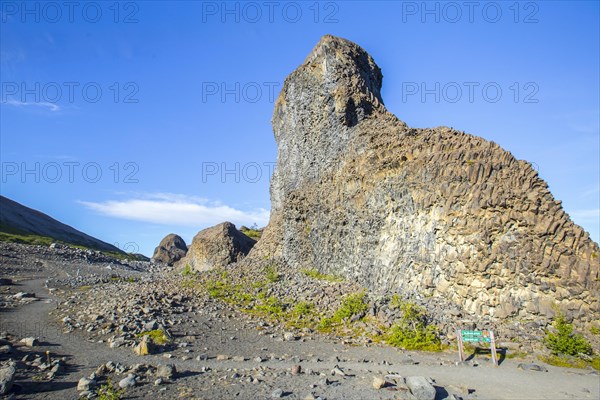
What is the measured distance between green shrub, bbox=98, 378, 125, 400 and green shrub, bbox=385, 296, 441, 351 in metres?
16.1

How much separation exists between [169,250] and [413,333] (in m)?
92.0

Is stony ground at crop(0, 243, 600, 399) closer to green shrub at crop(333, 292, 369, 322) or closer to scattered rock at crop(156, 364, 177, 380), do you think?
scattered rock at crop(156, 364, 177, 380)

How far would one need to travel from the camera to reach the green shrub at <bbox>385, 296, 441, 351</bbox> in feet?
73.6

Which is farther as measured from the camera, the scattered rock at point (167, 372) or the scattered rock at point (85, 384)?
the scattered rock at point (167, 372)

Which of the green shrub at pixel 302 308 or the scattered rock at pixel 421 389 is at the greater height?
the green shrub at pixel 302 308

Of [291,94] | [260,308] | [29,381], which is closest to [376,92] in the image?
[291,94]

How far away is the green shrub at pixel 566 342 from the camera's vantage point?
20.2 m

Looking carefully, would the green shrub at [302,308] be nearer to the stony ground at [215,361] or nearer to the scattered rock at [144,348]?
the stony ground at [215,361]

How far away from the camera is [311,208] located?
142ft

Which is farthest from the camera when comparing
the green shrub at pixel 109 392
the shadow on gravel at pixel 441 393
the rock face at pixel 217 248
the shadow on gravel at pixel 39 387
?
the rock face at pixel 217 248

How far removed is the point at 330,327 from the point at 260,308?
6.87 meters

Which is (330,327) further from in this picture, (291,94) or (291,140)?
(291,94)

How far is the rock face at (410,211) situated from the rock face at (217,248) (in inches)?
230

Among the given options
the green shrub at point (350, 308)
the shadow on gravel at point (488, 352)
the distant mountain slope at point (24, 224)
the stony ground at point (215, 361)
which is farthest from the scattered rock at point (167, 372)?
the distant mountain slope at point (24, 224)
